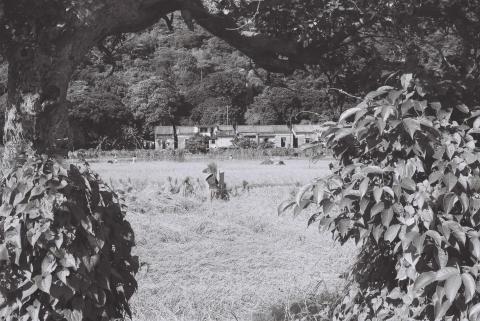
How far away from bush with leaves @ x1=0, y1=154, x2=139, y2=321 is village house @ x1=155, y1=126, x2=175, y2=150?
336ft

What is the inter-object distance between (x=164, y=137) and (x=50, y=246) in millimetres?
104611

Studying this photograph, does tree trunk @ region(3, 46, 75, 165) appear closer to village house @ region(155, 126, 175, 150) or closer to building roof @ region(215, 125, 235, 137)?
building roof @ region(215, 125, 235, 137)

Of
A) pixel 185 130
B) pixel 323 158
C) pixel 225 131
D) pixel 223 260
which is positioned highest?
pixel 323 158

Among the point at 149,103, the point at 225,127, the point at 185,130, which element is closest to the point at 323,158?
the point at 149,103

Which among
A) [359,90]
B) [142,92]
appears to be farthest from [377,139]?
[142,92]

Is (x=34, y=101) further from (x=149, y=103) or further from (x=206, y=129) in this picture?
(x=206, y=129)

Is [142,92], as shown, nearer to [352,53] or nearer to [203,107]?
[203,107]

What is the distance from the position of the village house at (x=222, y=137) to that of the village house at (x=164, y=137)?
805 cm

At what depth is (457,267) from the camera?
284cm

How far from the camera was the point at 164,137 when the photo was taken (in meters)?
107

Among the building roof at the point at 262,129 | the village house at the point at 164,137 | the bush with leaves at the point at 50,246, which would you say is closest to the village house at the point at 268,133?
the building roof at the point at 262,129

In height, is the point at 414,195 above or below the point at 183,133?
above

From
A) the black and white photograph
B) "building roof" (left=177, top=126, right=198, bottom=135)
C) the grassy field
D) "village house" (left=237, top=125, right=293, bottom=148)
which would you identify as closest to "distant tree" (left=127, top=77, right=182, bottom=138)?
"building roof" (left=177, top=126, right=198, bottom=135)

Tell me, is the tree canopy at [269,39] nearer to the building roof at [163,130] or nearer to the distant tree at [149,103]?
the distant tree at [149,103]
